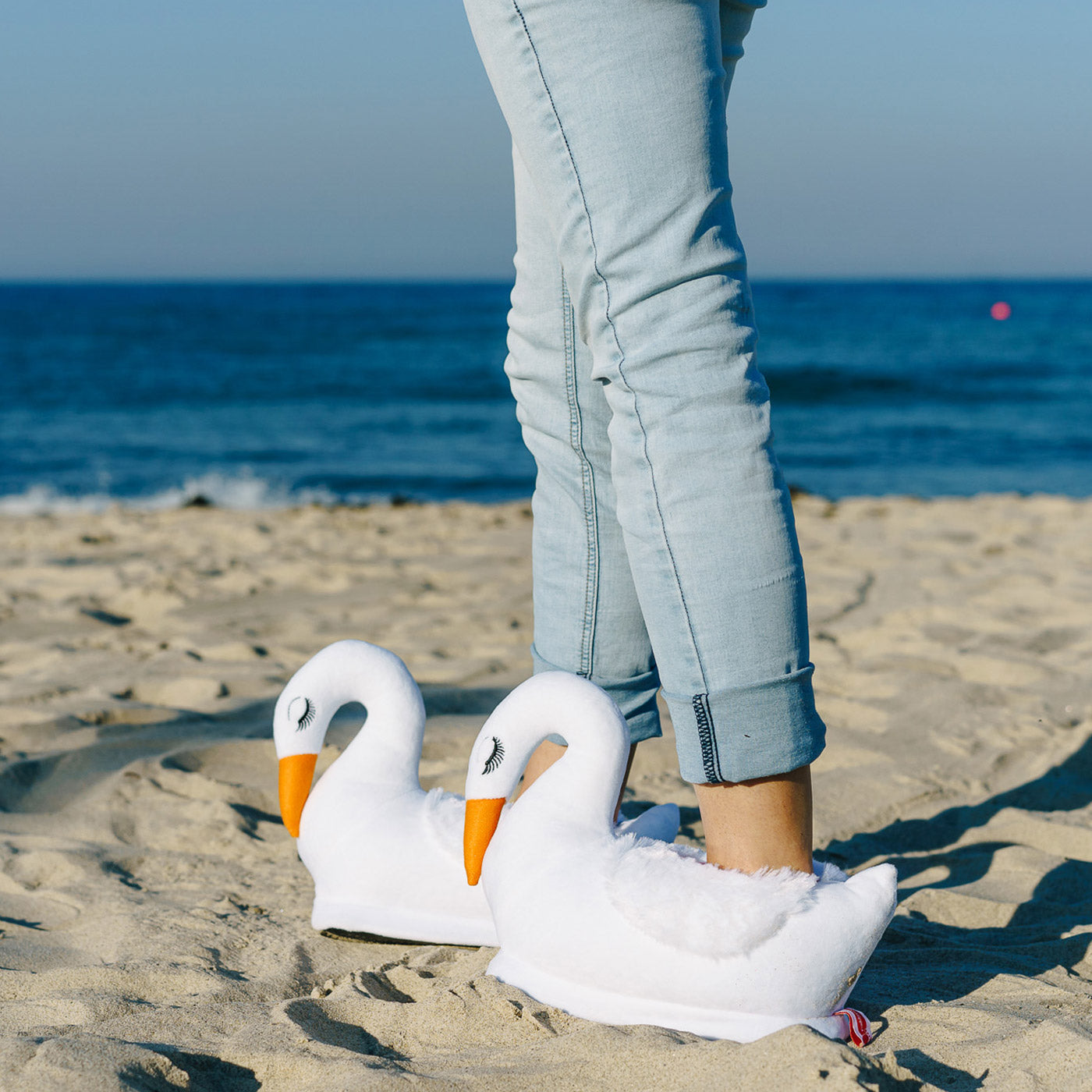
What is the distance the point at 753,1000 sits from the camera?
1022 millimetres

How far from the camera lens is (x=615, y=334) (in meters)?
1.07

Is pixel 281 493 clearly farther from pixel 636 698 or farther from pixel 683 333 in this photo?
pixel 683 333

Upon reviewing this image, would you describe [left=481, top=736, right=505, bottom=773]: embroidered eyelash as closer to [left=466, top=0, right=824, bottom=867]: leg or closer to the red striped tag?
[left=466, top=0, right=824, bottom=867]: leg

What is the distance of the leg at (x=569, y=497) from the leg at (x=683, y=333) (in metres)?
0.21

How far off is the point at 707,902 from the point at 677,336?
54 cm

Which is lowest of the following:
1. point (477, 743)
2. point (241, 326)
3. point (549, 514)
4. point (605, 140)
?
point (241, 326)

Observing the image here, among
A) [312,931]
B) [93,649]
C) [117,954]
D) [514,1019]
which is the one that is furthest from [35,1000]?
[93,649]

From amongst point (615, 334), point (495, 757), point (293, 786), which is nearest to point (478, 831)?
point (495, 757)

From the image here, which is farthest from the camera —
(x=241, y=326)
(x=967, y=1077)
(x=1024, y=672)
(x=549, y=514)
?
(x=241, y=326)

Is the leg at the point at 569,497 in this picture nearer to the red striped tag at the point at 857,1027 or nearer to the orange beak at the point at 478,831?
the orange beak at the point at 478,831

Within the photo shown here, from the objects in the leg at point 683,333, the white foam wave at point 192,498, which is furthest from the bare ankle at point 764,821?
the white foam wave at point 192,498

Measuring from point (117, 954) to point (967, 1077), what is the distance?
0.95 meters

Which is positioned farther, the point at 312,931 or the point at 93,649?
the point at 93,649

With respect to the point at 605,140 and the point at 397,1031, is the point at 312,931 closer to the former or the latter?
the point at 397,1031
